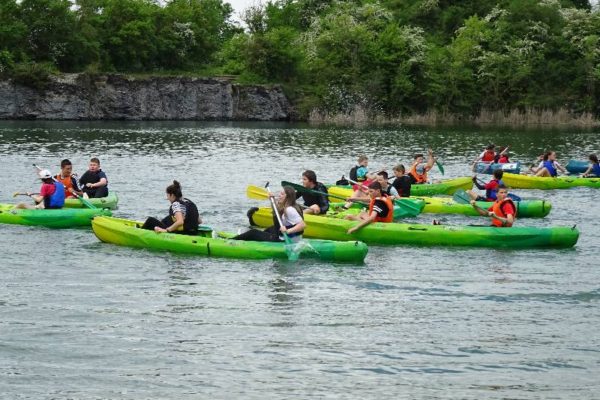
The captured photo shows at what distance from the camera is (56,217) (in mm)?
22453

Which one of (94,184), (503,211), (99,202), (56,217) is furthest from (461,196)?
(56,217)

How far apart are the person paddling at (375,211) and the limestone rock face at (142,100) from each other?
53.6 m

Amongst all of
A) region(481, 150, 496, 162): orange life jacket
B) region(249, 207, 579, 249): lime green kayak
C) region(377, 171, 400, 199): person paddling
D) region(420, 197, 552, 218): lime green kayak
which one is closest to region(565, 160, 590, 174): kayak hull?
region(481, 150, 496, 162): orange life jacket

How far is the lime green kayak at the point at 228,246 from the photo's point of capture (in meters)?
18.6

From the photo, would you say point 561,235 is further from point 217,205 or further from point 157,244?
point 217,205

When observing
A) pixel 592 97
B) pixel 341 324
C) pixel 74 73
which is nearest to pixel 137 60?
pixel 74 73

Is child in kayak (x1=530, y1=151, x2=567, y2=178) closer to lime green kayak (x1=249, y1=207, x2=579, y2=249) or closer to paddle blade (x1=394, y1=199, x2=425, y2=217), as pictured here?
paddle blade (x1=394, y1=199, x2=425, y2=217)

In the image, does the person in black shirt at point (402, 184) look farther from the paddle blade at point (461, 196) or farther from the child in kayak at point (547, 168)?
the child in kayak at point (547, 168)

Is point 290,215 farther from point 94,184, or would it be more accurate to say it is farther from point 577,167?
point 577,167

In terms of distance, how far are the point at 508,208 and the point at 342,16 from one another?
200 feet

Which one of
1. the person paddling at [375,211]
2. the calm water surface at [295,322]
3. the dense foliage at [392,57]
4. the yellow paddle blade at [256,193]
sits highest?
the dense foliage at [392,57]

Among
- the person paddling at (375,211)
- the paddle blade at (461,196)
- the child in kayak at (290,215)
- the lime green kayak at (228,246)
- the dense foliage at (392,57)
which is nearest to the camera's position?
the child in kayak at (290,215)

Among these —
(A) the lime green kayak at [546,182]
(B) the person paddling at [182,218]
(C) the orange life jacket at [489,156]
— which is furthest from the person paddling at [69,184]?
(C) the orange life jacket at [489,156]

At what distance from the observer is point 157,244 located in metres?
19.5
